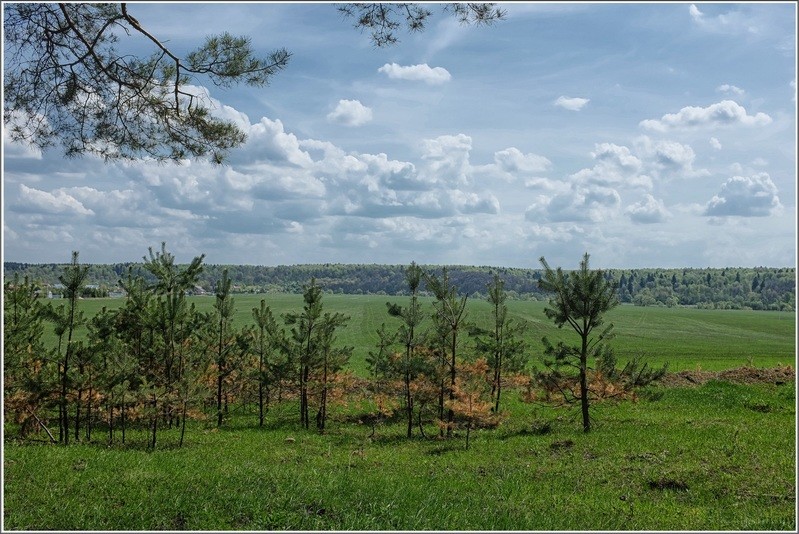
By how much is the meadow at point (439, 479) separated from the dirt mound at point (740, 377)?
243 inches

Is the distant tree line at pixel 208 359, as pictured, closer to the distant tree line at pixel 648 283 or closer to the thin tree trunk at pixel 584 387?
the thin tree trunk at pixel 584 387

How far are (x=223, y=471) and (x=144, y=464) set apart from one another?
203cm

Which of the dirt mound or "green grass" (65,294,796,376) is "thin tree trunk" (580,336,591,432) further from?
"green grass" (65,294,796,376)

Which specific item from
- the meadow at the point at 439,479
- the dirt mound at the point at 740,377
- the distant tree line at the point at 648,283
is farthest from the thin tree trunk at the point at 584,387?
the distant tree line at the point at 648,283

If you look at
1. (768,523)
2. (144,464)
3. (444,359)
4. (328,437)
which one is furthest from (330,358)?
(768,523)

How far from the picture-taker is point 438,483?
855cm

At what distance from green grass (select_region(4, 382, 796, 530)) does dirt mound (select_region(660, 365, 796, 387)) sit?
8761mm

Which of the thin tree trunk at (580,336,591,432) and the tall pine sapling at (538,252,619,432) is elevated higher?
the tall pine sapling at (538,252,619,432)

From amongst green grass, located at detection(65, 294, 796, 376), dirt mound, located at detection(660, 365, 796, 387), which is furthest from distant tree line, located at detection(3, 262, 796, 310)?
dirt mound, located at detection(660, 365, 796, 387)

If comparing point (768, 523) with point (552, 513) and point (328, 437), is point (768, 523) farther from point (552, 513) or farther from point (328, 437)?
point (328, 437)

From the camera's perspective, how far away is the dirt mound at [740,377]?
21.8m

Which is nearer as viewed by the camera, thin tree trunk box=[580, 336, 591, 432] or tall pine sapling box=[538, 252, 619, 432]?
tall pine sapling box=[538, 252, 619, 432]

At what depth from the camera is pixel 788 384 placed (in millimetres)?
20781

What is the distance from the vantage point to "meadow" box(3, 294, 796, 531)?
657 cm
